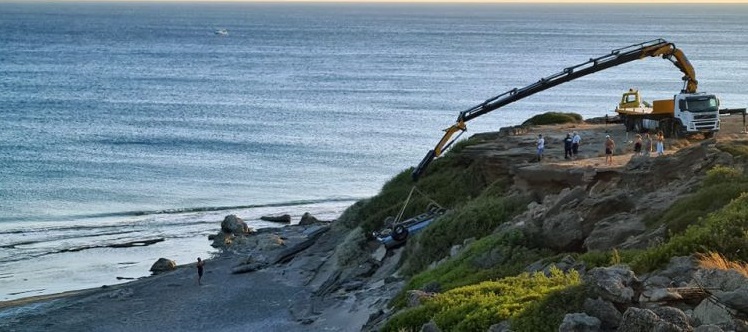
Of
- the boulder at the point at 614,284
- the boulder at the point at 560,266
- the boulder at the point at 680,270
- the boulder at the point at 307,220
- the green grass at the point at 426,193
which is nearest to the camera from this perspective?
the boulder at the point at 614,284

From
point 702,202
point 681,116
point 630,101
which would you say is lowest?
point 702,202

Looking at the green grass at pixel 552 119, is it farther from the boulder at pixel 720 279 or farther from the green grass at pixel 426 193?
the boulder at pixel 720 279

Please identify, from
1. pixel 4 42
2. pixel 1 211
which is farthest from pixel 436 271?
pixel 4 42

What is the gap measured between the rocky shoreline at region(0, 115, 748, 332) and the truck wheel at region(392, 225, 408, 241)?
1.90 feet

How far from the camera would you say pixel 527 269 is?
73.5ft

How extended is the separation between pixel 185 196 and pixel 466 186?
70.6 feet

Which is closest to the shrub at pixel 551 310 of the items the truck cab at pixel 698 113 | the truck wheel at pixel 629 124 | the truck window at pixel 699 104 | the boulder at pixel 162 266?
the truck cab at pixel 698 113

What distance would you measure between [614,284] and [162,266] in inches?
986

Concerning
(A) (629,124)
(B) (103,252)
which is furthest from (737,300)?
(B) (103,252)

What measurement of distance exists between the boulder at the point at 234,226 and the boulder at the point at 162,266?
5705mm

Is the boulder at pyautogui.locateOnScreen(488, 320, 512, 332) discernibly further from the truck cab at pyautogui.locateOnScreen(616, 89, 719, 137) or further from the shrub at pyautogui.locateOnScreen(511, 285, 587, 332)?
the truck cab at pyautogui.locateOnScreen(616, 89, 719, 137)

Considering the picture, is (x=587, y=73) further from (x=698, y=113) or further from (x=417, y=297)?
(x=417, y=297)

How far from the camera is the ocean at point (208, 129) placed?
46031 mm

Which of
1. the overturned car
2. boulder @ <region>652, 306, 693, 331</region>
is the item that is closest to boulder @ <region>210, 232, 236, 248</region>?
the overturned car
